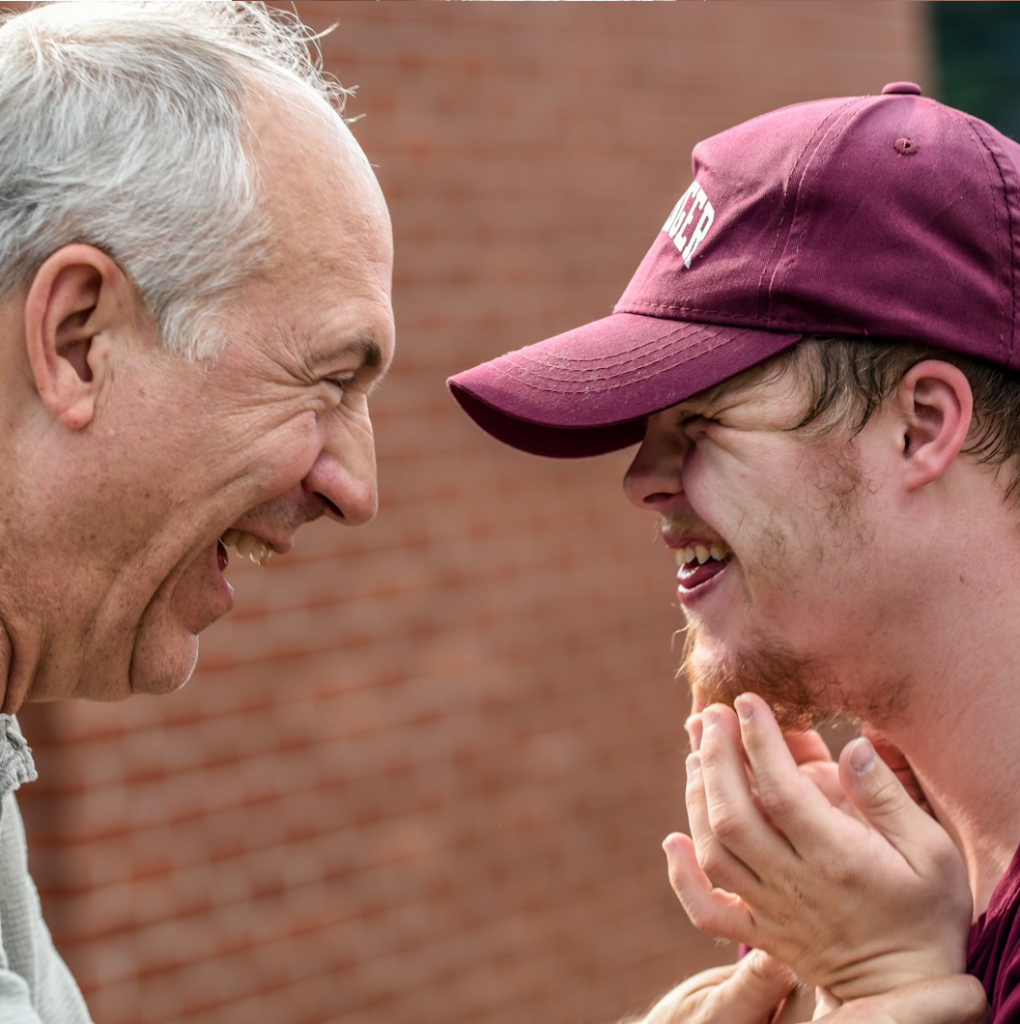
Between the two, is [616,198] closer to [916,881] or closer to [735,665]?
[735,665]

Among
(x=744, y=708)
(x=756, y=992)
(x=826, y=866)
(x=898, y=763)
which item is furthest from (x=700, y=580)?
(x=756, y=992)

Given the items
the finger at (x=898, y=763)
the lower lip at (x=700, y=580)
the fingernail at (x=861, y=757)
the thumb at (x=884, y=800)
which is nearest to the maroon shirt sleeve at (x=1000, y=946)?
the thumb at (x=884, y=800)

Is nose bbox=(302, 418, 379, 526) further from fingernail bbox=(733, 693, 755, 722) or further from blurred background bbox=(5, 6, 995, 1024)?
blurred background bbox=(5, 6, 995, 1024)

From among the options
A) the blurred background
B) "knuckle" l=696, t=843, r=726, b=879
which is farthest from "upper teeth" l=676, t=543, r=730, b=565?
the blurred background

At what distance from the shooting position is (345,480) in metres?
2.36

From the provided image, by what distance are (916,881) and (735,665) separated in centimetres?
46

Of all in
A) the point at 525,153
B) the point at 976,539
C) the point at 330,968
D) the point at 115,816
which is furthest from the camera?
the point at 525,153

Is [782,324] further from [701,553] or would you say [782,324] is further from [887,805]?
[887,805]

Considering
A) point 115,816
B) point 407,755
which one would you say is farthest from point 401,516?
point 115,816

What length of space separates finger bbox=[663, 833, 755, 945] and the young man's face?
25 cm

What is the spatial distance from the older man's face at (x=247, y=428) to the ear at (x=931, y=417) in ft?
2.59

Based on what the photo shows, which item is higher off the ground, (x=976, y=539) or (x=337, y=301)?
(x=337, y=301)

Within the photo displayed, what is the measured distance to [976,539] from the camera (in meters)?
2.24

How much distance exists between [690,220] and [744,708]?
2.52 ft
